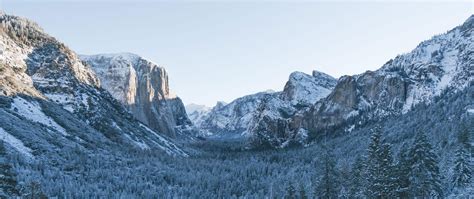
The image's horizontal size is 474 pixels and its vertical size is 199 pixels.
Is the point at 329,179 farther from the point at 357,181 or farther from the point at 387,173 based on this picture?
the point at 387,173

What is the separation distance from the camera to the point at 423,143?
50438 millimetres

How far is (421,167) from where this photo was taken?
50.2 meters

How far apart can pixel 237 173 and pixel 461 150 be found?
7727 centimetres

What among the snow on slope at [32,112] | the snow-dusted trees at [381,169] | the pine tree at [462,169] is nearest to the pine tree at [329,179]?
the snow-dusted trees at [381,169]

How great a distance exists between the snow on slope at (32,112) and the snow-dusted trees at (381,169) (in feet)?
313

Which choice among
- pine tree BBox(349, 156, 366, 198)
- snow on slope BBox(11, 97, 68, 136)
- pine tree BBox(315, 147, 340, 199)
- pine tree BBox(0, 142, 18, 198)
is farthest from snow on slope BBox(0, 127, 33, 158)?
pine tree BBox(349, 156, 366, 198)

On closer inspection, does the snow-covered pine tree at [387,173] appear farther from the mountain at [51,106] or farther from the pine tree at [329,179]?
the mountain at [51,106]

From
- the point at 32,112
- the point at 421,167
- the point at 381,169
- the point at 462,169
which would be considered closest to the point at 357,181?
the point at 462,169

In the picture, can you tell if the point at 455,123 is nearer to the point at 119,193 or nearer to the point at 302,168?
Result: the point at 302,168

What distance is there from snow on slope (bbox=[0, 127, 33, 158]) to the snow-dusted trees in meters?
71.3

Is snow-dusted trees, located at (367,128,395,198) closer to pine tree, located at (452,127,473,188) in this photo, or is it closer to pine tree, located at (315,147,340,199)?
Answer: pine tree, located at (315,147,340,199)

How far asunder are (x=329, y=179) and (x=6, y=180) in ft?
140

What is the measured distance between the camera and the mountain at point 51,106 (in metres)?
106

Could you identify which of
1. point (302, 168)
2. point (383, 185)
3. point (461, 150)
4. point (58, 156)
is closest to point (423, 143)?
point (383, 185)
